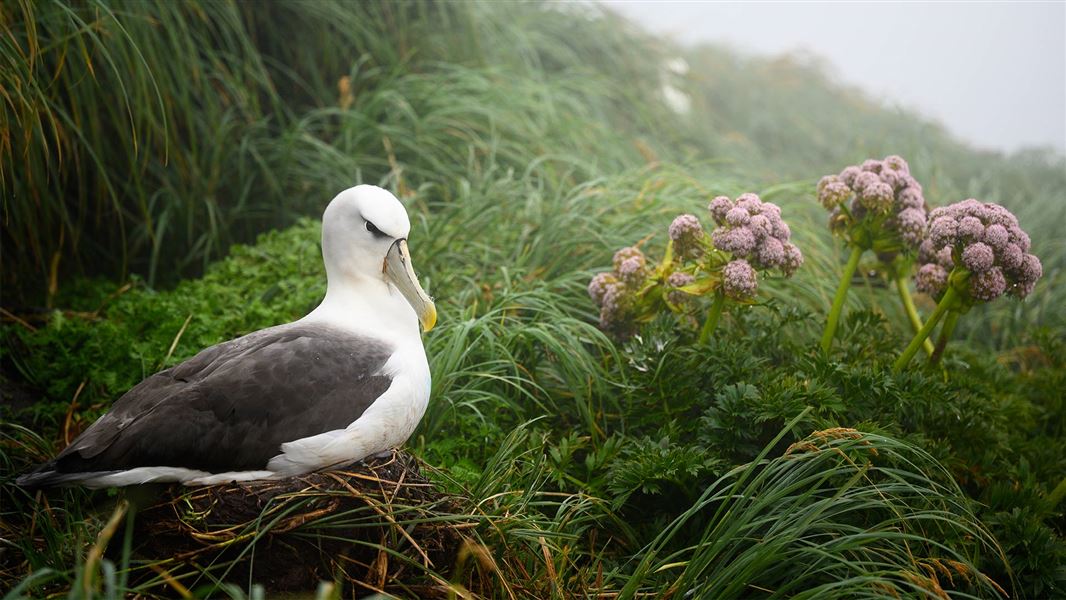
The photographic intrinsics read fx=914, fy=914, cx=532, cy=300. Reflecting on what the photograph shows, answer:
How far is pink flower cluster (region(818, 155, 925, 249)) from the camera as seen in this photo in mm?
3416

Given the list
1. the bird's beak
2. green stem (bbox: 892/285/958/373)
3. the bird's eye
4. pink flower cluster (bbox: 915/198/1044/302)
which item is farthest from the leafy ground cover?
the bird's eye

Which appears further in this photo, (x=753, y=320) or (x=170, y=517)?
(x=753, y=320)

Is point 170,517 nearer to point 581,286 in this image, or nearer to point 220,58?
point 581,286

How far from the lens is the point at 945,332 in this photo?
3.60 meters

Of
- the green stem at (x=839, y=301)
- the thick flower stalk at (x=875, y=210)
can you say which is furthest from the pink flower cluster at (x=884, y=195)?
the green stem at (x=839, y=301)

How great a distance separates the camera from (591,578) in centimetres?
296

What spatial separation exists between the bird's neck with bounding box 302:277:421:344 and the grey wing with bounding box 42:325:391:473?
18 cm

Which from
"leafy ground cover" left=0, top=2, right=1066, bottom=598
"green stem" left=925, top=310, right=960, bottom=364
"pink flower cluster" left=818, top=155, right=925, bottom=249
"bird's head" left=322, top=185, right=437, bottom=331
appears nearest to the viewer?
"leafy ground cover" left=0, top=2, right=1066, bottom=598

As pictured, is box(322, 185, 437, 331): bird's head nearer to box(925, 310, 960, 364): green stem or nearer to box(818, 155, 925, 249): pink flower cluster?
box(818, 155, 925, 249): pink flower cluster

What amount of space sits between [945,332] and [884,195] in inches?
25.3

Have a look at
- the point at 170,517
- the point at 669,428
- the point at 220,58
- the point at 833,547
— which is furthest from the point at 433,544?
the point at 220,58

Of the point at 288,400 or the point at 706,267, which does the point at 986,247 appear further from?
the point at 288,400

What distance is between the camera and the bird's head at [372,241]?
3094mm

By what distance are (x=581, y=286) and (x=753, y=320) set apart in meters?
0.88
